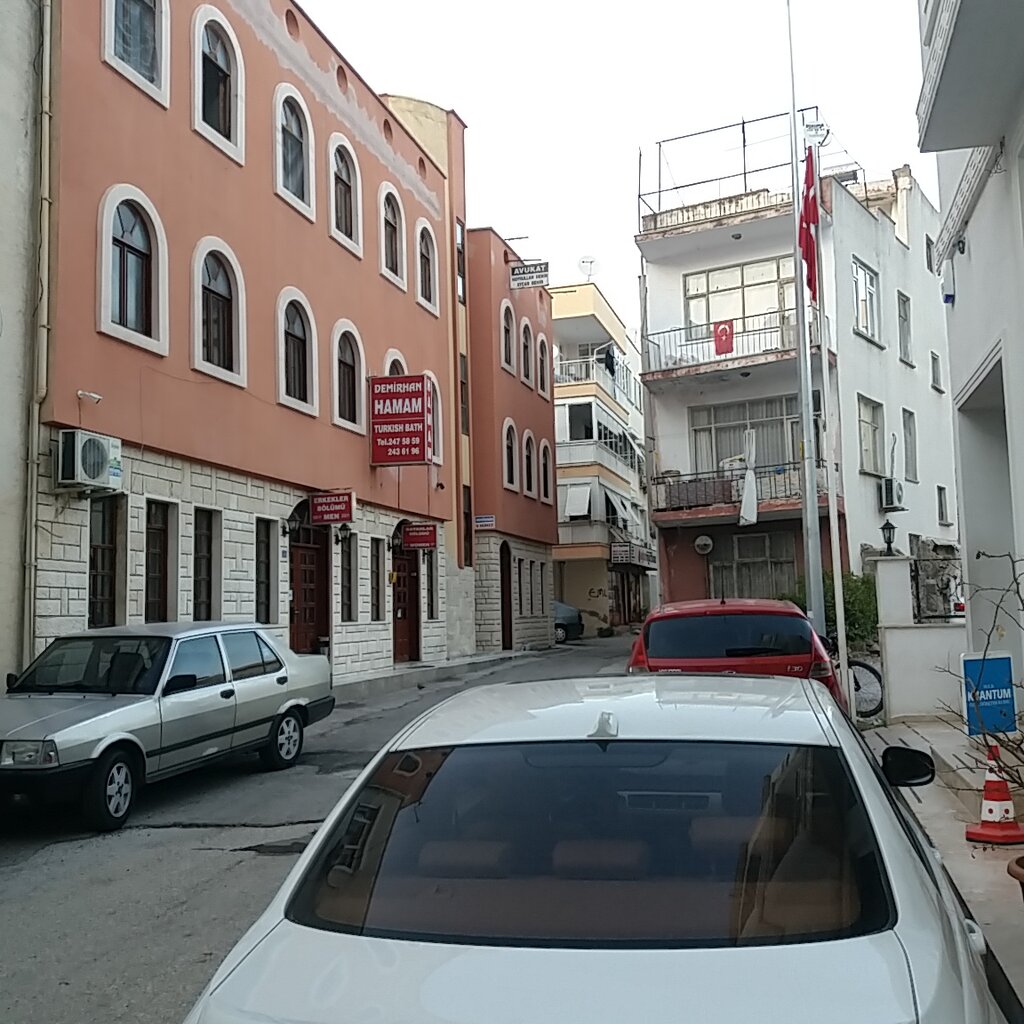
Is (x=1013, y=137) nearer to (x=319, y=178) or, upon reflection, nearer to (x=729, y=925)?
(x=729, y=925)

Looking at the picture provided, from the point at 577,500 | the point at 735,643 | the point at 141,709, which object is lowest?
the point at 141,709

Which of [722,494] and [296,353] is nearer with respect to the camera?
[296,353]

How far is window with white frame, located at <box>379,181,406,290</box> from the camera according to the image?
23844mm

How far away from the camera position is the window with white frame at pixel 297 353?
18.7 m

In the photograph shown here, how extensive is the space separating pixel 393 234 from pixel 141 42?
380 inches

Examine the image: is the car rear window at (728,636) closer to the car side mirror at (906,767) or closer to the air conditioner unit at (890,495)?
the car side mirror at (906,767)

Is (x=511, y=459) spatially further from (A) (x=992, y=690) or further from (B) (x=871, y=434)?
(A) (x=992, y=690)

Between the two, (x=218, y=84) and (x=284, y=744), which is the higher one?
(x=218, y=84)


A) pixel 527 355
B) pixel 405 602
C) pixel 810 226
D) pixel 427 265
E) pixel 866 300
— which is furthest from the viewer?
pixel 527 355

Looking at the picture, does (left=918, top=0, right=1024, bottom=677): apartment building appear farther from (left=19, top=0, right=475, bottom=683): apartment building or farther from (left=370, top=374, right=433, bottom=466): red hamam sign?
(left=370, top=374, right=433, bottom=466): red hamam sign

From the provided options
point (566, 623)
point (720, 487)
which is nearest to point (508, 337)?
point (720, 487)

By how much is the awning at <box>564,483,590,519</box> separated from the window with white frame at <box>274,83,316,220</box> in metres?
23.7

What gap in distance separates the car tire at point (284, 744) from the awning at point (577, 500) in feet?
103

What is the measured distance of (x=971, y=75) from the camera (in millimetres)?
8336
